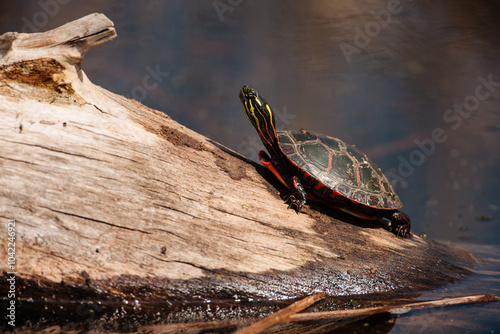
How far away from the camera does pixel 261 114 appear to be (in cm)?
337

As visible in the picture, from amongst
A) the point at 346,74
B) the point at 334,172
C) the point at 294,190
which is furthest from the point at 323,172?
the point at 346,74

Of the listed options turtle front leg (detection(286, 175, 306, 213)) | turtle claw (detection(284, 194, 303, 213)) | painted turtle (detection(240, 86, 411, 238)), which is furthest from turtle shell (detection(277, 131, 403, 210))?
turtle claw (detection(284, 194, 303, 213))

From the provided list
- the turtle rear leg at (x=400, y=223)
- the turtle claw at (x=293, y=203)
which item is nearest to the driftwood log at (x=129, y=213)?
the turtle claw at (x=293, y=203)

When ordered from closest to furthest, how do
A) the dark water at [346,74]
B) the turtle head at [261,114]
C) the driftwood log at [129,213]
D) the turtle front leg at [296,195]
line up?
the driftwood log at [129,213] → the turtle front leg at [296,195] → the turtle head at [261,114] → the dark water at [346,74]

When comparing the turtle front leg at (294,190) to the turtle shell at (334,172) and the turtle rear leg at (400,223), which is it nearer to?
the turtle shell at (334,172)

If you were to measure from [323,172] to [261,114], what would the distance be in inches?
31.0

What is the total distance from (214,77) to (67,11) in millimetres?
2869

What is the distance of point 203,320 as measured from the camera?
2.46 meters

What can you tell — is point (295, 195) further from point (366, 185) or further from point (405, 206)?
point (405, 206)

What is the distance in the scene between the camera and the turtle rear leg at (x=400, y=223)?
3.45 m

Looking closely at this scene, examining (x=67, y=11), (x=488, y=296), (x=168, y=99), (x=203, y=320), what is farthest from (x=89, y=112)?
(x=67, y=11)

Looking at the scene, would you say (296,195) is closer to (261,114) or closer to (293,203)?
(293,203)

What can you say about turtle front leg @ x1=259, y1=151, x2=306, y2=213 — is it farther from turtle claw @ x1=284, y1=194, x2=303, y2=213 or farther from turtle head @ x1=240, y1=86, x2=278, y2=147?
turtle head @ x1=240, y1=86, x2=278, y2=147

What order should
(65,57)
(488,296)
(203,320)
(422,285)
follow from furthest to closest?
(422,285)
(488,296)
(65,57)
(203,320)
